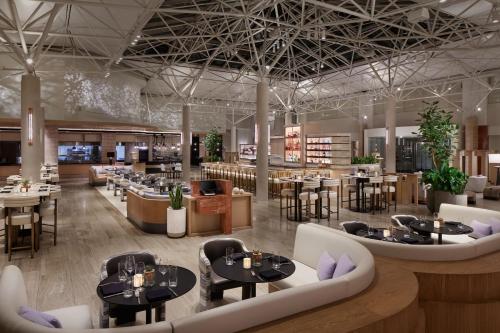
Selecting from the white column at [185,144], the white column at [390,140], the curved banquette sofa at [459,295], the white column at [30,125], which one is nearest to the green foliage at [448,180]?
the white column at [390,140]

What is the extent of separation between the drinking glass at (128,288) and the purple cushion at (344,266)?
1.77 metres

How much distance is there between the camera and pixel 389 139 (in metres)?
16.0

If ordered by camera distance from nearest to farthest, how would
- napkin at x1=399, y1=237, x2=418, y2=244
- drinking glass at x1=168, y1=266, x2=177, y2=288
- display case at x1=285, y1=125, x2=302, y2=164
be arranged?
drinking glass at x1=168, y1=266, x2=177, y2=288 → napkin at x1=399, y1=237, x2=418, y2=244 → display case at x1=285, y1=125, x2=302, y2=164

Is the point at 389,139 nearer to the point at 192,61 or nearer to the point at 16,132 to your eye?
the point at 192,61

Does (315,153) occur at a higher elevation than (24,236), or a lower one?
higher

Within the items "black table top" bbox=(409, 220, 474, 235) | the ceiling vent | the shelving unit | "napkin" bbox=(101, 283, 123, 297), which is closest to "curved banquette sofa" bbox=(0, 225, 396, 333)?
"napkin" bbox=(101, 283, 123, 297)

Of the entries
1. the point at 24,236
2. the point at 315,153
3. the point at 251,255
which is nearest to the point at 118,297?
the point at 251,255

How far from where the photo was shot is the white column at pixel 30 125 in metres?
9.05

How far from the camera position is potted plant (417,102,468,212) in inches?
361

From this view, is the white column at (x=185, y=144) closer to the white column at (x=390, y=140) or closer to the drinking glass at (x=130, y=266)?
the white column at (x=390, y=140)

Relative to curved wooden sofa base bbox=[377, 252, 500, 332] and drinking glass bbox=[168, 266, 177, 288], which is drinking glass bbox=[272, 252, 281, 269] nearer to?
drinking glass bbox=[168, 266, 177, 288]

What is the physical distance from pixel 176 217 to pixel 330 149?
406 inches

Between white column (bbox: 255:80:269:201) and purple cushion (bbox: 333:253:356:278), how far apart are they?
8.66 meters

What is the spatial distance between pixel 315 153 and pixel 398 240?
1243 cm
